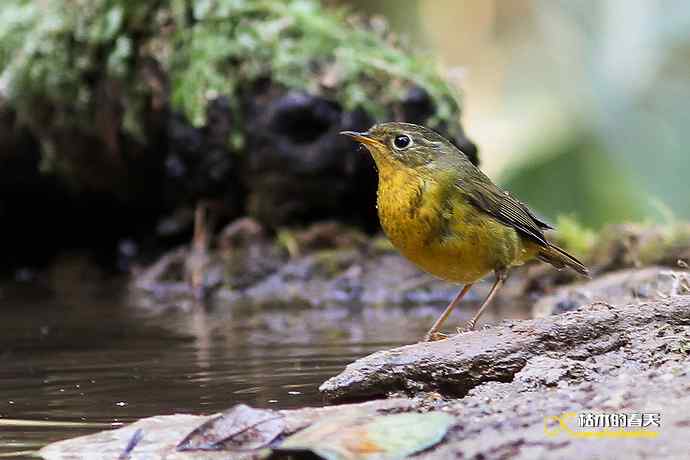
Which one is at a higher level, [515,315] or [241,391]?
[515,315]

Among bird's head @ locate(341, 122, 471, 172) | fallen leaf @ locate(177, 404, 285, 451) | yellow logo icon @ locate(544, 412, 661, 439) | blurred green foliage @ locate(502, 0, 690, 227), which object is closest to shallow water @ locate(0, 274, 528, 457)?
fallen leaf @ locate(177, 404, 285, 451)

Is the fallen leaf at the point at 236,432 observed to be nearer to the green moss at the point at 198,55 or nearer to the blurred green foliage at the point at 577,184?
the green moss at the point at 198,55

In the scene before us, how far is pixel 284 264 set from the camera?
309 inches

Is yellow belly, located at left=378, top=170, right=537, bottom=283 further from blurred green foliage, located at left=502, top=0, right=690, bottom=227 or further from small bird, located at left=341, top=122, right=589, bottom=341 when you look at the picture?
blurred green foliage, located at left=502, top=0, right=690, bottom=227

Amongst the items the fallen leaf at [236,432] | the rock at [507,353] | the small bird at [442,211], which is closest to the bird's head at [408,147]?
the small bird at [442,211]

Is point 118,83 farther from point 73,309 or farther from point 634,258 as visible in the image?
point 634,258

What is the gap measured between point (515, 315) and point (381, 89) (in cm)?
230

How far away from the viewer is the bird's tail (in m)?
4.91

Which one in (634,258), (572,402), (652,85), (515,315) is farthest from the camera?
(652,85)

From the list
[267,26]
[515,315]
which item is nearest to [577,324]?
[515,315]

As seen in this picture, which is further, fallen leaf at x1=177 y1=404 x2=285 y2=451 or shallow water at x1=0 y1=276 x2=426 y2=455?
shallow water at x1=0 y1=276 x2=426 y2=455

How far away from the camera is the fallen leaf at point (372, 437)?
2471mm

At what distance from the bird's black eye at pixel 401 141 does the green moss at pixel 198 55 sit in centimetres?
301

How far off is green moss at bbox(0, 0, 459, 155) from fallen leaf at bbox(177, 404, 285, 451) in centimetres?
501
